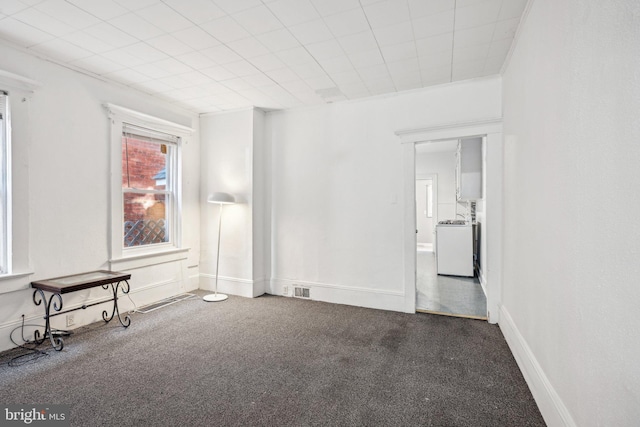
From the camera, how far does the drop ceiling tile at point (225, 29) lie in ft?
7.93

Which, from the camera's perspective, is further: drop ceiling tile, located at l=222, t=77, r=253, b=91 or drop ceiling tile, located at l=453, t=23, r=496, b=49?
drop ceiling tile, located at l=222, t=77, r=253, b=91

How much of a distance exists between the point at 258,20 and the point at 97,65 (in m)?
1.94

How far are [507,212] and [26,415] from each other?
3999mm

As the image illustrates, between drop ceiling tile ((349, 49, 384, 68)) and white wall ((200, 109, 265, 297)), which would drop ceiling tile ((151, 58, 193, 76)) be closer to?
white wall ((200, 109, 265, 297))

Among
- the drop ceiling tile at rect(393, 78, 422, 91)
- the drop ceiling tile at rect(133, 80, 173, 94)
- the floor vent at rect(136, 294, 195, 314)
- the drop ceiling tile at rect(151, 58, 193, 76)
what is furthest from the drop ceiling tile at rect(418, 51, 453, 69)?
the floor vent at rect(136, 294, 195, 314)

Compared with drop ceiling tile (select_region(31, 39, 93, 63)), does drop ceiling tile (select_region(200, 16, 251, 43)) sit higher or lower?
lower

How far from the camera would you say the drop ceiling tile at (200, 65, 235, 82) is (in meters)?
3.24

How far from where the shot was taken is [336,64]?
3.12m

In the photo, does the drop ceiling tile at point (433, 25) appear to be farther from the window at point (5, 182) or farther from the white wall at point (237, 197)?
the window at point (5, 182)

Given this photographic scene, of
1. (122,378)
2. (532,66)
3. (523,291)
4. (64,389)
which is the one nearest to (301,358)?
(122,378)

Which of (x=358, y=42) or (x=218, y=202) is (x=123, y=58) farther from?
(x=358, y=42)

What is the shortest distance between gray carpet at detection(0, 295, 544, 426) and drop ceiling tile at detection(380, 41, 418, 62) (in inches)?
106

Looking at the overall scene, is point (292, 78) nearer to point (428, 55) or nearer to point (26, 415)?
point (428, 55)

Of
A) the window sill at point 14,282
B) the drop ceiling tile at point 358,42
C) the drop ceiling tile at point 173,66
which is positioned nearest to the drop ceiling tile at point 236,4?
the drop ceiling tile at point 358,42
